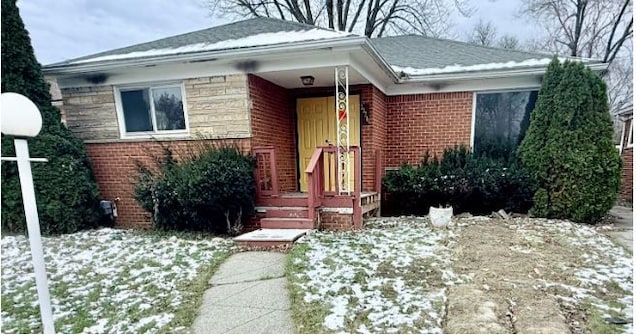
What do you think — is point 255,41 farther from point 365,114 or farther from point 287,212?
point 287,212

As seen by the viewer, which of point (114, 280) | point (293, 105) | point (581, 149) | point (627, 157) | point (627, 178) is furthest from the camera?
point (627, 157)

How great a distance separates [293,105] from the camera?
6902mm

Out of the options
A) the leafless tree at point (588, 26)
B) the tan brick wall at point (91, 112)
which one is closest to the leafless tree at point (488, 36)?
the leafless tree at point (588, 26)

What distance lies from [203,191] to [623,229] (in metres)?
6.73

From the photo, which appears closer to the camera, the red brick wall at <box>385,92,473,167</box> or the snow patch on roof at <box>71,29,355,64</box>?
the snow patch on roof at <box>71,29,355,64</box>

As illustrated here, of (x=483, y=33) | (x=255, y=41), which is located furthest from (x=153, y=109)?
(x=483, y=33)

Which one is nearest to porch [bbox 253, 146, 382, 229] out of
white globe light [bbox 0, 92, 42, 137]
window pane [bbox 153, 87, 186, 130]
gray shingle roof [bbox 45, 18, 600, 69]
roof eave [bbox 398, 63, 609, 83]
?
window pane [bbox 153, 87, 186, 130]

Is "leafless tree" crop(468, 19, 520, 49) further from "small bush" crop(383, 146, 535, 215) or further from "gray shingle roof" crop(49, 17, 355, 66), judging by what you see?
"gray shingle roof" crop(49, 17, 355, 66)

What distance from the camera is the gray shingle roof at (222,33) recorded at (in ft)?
19.4

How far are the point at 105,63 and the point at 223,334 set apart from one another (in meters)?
5.03

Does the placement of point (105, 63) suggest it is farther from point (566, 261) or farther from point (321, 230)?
point (566, 261)

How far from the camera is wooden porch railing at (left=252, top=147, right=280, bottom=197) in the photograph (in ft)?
17.6

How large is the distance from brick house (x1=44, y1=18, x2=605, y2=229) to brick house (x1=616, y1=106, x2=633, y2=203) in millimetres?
4794

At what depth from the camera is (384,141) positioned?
7203mm
